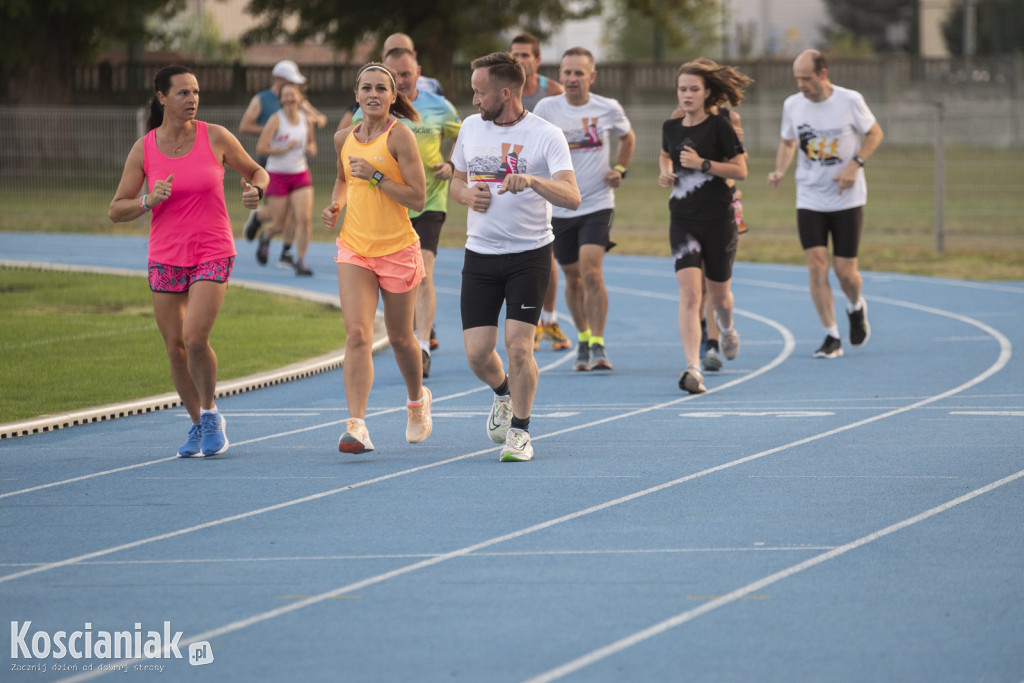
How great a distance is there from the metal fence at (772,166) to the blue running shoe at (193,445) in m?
15.1

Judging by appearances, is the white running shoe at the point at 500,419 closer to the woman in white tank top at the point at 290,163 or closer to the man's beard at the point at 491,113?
the man's beard at the point at 491,113

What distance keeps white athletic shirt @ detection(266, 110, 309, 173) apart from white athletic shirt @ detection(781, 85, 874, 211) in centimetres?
736

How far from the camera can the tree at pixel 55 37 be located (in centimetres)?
3406

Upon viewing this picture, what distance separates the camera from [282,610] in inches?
203

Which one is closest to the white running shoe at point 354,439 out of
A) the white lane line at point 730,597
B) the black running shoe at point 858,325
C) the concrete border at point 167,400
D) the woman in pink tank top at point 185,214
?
the woman in pink tank top at point 185,214

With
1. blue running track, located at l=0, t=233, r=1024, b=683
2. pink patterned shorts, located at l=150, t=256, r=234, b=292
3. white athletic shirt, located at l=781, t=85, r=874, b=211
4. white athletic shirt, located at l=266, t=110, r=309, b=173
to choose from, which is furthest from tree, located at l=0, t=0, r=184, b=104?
pink patterned shorts, located at l=150, t=256, r=234, b=292

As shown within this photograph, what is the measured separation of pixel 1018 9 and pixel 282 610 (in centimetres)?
5409

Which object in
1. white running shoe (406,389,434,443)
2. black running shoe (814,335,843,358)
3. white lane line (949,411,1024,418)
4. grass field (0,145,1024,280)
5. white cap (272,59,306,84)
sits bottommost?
white lane line (949,411,1024,418)

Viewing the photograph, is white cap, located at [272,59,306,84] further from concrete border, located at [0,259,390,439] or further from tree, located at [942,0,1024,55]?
tree, located at [942,0,1024,55]

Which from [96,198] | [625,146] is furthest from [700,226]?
[96,198]

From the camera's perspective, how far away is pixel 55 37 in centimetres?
3538

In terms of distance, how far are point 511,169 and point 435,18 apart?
101 feet

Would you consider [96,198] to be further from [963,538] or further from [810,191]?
[963,538]

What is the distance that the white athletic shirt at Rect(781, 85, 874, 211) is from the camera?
11859mm
